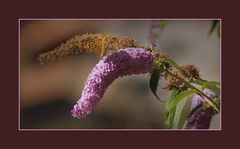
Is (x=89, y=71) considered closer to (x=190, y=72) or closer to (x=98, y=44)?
(x=98, y=44)

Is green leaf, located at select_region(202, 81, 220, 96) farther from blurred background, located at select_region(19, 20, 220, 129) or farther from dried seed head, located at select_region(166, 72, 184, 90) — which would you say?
blurred background, located at select_region(19, 20, 220, 129)

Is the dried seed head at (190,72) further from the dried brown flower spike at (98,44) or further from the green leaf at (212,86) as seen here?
the dried brown flower spike at (98,44)

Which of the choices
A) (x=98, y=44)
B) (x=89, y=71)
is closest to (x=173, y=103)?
(x=98, y=44)

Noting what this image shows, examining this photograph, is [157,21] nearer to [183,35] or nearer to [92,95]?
[183,35]

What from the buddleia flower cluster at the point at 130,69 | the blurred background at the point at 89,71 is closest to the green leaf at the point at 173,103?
the buddleia flower cluster at the point at 130,69

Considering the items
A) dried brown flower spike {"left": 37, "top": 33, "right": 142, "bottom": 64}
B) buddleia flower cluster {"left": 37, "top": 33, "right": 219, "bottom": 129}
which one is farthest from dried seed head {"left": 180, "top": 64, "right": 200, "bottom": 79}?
dried brown flower spike {"left": 37, "top": 33, "right": 142, "bottom": 64}

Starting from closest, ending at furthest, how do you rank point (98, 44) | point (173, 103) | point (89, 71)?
point (173, 103) < point (98, 44) < point (89, 71)
